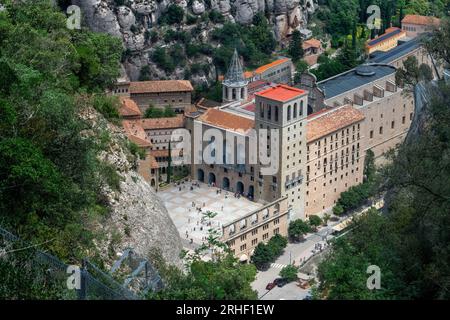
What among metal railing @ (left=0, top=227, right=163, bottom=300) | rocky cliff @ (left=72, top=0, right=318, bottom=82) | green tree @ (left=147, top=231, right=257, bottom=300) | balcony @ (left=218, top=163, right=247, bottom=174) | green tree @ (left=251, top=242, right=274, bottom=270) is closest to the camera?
metal railing @ (left=0, top=227, right=163, bottom=300)

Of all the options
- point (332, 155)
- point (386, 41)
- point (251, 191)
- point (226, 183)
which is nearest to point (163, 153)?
point (226, 183)

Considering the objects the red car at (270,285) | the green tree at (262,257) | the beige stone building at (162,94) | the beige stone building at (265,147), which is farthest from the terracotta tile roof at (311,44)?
the red car at (270,285)

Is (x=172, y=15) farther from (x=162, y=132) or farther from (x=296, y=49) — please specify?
(x=162, y=132)

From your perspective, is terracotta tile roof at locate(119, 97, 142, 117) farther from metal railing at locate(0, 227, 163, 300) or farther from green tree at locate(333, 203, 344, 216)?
metal railing at locate(0, 227, 163, 300)

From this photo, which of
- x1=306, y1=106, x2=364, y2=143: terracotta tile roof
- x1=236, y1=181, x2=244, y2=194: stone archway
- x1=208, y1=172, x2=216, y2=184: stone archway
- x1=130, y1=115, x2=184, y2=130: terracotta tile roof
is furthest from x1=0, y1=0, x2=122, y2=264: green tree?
x1=130, y1=115, x2=184, y2=130: terracotta tile roof

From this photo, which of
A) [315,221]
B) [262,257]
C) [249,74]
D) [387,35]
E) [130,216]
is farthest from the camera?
[387,35]

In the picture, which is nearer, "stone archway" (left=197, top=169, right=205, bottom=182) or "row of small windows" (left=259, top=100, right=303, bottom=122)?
"row of small windows" (left=259, top=100, right=303, bottom=122)
